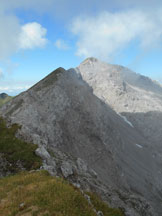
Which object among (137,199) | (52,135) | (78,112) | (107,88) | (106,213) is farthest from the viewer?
(107,88)

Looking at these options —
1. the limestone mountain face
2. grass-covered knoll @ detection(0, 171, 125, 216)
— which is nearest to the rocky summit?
grass-covered knoll @ detection(0, 171, 125, 216)

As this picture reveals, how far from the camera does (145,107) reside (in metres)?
163

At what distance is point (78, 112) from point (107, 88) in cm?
11665

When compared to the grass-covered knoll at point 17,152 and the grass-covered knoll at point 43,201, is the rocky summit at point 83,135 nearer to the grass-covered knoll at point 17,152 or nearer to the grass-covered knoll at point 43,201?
the grass-covered knoll at point 17,152

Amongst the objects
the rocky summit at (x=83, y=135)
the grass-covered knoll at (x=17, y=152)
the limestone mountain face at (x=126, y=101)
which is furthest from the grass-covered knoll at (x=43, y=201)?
the limestone mountain face at (x=126, y=101)

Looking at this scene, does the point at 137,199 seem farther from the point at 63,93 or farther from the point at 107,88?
the point at 107,88

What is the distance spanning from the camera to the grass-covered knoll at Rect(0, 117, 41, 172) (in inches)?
689

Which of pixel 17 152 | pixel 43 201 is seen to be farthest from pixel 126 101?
pixel 43 201

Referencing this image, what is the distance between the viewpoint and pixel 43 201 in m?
8.44

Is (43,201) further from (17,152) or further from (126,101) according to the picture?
(126,101)

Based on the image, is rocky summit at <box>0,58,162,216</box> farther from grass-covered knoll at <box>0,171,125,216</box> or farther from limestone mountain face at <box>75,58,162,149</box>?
limestone mountain face at <box>75,58,162,149</box>

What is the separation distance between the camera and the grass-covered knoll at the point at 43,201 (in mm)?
7812

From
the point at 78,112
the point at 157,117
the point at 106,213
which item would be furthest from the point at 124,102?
the point at 106,213

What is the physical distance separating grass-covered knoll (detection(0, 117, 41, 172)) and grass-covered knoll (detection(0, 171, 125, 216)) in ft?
22.2
